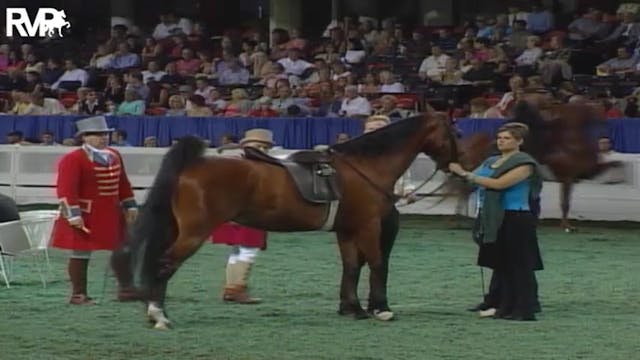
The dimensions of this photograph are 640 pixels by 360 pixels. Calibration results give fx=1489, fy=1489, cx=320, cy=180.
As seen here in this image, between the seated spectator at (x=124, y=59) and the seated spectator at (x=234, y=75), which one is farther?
the seated spectator at (x=124, y=59)

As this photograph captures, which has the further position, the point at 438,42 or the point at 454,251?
the point at 438,42

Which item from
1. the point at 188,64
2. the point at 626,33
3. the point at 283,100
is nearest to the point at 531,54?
the point at 626,33

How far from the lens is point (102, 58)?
29219 millimetres

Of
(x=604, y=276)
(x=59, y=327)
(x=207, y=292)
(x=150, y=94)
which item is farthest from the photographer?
(x=150, y=94)

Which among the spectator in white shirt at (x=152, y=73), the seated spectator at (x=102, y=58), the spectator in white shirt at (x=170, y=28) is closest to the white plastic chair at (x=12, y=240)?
the spectator in white shirt at (x=152, y=73)

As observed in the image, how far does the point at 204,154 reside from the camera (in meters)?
11.0

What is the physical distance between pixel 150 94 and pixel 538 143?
13173 millimetres

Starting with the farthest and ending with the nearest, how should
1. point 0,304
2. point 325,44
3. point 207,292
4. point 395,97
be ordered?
1. point 325,44
2. point 395,97
3. point 207,292
4. point 0,304

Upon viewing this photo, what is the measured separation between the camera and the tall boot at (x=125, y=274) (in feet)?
35.6

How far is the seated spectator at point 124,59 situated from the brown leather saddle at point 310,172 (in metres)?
17.5

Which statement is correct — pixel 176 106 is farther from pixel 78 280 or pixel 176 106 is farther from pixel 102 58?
pixel 78 280

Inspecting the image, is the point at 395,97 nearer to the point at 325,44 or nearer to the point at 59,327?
the point at 325,44

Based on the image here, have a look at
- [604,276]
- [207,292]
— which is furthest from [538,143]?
[207,292]

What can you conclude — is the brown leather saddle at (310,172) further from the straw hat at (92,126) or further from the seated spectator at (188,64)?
the seated spectator at (188,64)
